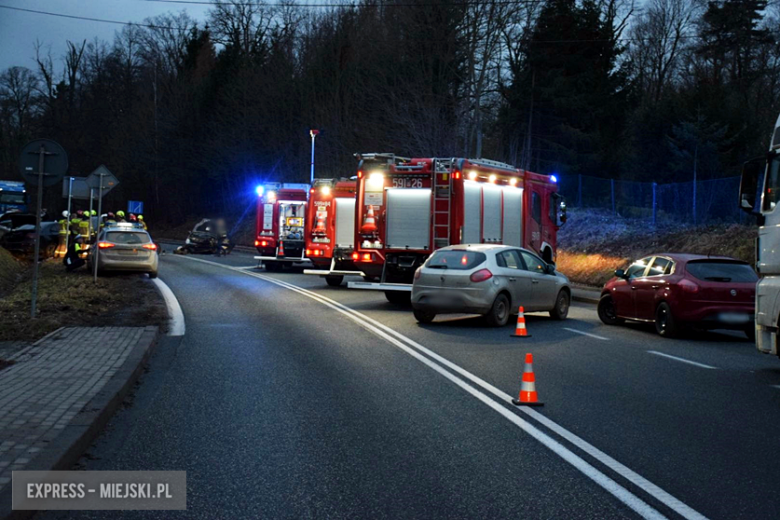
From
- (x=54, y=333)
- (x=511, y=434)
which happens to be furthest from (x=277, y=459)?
(x=54, y=333)

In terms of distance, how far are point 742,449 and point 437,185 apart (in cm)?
1353

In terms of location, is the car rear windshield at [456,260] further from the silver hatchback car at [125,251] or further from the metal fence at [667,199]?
the metal fence at [667,199]

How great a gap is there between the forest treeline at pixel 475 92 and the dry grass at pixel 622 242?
6.18 m

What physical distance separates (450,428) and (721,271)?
8862 millimetres

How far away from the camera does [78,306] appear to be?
1681 cm

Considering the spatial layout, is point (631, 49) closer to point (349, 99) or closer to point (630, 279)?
point (349, 99)

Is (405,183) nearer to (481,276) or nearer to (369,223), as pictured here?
(369,223)

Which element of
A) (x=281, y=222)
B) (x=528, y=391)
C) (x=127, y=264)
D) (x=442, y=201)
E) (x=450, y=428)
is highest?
(x=442, y=201)

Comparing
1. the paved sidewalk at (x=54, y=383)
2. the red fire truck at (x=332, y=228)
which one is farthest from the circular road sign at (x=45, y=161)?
the red fire truck at (x=332, y=228)

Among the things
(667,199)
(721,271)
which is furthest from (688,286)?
(667,199)

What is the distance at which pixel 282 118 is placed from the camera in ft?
205

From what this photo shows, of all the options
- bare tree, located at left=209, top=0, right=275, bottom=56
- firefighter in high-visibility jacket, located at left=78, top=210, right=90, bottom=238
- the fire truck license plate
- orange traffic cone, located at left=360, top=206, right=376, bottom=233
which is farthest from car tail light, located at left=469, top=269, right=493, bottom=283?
Answer: bare tree, located at left=209, top=0, right=275, bottom=56

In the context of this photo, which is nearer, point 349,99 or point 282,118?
point 349,99

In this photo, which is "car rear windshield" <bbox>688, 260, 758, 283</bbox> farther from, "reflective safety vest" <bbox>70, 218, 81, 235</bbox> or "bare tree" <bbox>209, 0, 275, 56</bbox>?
"bare tree" <bbox>209, 0, 275, 56</bbox>
